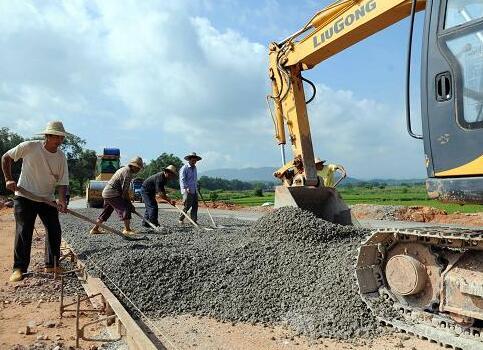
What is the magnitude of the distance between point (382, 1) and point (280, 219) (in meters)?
2.97

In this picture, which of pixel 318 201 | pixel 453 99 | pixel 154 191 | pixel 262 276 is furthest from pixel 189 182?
pixel 453 99

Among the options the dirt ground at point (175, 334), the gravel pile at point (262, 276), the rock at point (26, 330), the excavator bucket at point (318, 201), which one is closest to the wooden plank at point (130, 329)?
the dirt ground at point (175, 334)

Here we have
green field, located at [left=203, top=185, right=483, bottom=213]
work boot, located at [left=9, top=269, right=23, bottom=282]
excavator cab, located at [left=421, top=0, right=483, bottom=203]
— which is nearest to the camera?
excavator cab, located at [left=421, top=0, right=483, bottom=203]

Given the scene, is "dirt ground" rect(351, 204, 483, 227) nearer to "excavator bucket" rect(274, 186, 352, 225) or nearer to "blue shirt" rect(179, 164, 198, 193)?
"blue shirt" rect(179, 164, 198, 193)

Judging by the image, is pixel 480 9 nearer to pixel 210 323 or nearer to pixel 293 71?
pixel 210 323

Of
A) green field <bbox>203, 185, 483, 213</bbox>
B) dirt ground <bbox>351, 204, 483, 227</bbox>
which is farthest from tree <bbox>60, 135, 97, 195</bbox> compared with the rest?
dirt ground <bbox>351, 204, 483, 227</bbox>

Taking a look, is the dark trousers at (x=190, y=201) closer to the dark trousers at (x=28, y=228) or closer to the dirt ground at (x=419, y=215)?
the dark trousers at (x=28, y=228)

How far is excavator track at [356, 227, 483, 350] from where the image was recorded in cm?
352

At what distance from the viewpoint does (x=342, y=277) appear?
4.65 metres

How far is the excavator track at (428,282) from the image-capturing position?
11.6ft

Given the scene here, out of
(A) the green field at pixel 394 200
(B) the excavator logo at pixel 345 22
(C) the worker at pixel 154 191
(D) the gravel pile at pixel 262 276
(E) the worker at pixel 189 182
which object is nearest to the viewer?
(D) the gravel pile at pixel 262 276

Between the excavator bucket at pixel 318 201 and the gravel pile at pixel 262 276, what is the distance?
0.53 m

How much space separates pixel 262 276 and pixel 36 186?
9.98ft

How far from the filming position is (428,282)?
155 inches
